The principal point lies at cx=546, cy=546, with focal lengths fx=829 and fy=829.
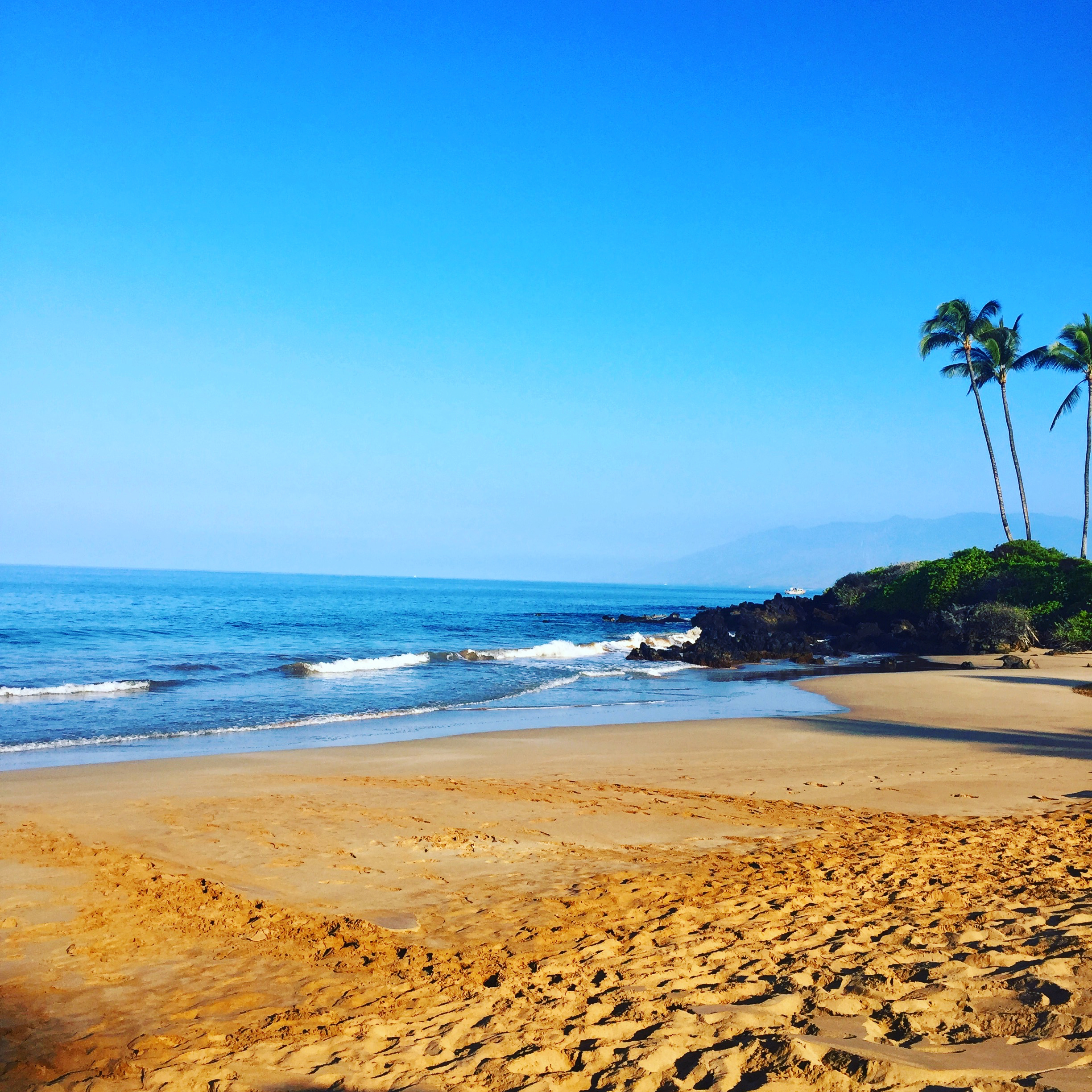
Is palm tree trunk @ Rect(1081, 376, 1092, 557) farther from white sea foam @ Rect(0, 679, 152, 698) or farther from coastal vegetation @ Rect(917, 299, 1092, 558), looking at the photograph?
white sea foam @ Rect(0, 679, 152, 698)

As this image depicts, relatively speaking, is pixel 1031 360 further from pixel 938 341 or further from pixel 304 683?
pixel 304 683

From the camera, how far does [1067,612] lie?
1238 inches

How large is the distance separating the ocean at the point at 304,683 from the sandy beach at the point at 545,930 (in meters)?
4.43

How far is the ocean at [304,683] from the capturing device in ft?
50.5

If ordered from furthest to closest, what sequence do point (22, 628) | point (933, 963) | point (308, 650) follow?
1. point (22, 628)
2. point (308, 650)
3. point (933, 963)

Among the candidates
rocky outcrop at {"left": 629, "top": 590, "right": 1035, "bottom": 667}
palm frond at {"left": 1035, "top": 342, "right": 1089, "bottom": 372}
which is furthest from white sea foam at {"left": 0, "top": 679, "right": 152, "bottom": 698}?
palm frond at {"left": 1035, "top": 342, "right": 1089, "bottom": 372}

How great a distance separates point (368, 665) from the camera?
29078 mm

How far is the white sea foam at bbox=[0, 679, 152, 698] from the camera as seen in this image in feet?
64.3

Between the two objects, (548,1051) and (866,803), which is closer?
(548,1051)

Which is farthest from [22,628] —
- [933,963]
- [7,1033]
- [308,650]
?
[933,963]

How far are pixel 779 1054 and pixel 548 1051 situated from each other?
101 centimetres

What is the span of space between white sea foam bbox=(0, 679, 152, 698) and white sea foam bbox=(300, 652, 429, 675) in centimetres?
591

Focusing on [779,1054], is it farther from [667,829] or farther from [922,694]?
[922,694]

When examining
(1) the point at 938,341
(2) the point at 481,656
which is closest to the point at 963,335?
(1) the point at 938,341
